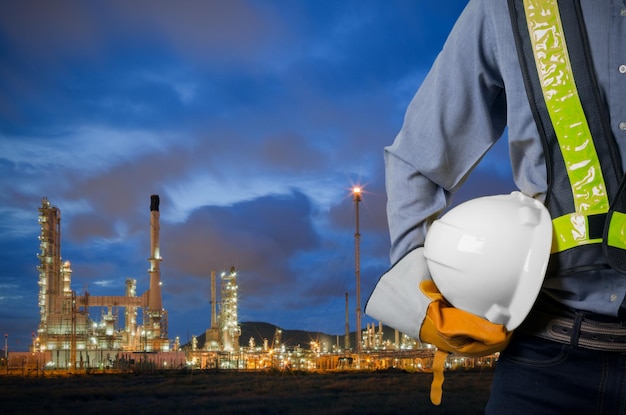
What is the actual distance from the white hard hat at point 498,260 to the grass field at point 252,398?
1282 centimetres

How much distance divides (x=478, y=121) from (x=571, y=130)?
31 cm

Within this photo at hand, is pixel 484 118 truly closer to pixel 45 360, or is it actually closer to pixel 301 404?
pixel 301 404

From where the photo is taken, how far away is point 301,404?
→ 56.4 ft

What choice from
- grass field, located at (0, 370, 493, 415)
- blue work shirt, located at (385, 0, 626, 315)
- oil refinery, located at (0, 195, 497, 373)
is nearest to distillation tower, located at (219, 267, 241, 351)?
oil refinery, located at (0, 195, 497, 373)

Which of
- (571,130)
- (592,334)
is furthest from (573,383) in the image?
(571,130)

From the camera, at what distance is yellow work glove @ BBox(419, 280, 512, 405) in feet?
4.85

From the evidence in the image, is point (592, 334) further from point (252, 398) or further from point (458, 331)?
point (252, 398)

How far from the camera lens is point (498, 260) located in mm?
1514

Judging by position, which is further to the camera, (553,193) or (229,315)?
(229,315)

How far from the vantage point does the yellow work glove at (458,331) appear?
148 cm

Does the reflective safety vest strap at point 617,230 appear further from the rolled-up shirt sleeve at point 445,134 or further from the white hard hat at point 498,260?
the rolled-up shirt sleeve at point 445,134

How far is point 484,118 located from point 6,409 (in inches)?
789

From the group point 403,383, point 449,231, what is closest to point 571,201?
point 449,231

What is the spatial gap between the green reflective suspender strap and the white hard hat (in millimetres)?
61
